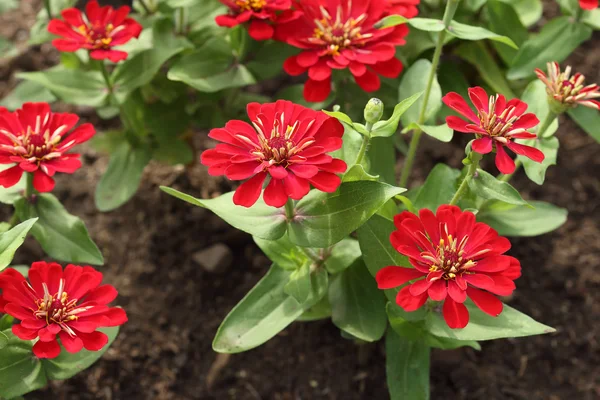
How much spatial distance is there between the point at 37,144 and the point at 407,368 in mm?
899

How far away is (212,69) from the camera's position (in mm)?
1789

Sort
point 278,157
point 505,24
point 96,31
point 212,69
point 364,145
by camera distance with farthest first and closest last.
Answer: point 505,24 < point 212,69 < point 96,31 < point 364,145 < point 278,157

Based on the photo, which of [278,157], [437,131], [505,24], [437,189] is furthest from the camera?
[505,24]

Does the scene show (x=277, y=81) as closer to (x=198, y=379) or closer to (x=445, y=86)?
(x=445, y=86)

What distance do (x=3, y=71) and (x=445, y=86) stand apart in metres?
1.49

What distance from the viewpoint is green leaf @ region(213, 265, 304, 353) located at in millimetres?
1443

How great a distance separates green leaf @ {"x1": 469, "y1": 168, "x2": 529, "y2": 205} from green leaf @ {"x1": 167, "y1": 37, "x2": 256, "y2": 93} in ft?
2.24

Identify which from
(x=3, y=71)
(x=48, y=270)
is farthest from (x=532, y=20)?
(x=3, y=71)

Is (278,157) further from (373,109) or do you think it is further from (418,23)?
(418,23)

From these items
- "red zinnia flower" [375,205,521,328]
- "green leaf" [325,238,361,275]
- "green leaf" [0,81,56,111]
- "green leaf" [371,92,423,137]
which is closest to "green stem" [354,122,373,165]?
"green leaf" [371,92,423,137]

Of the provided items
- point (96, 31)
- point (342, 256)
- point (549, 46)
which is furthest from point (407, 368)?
point (96, 31)

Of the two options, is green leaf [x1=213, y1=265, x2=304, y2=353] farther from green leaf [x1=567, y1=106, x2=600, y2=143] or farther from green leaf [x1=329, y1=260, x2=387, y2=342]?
green leaf [x1=567, y1=106, x2=600, y2=143]

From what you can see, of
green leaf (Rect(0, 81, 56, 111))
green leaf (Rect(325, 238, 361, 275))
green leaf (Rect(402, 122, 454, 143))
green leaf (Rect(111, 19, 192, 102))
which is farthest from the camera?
green leaf (Rect(0, 81, 56, 111))

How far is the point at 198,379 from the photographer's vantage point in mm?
1790
